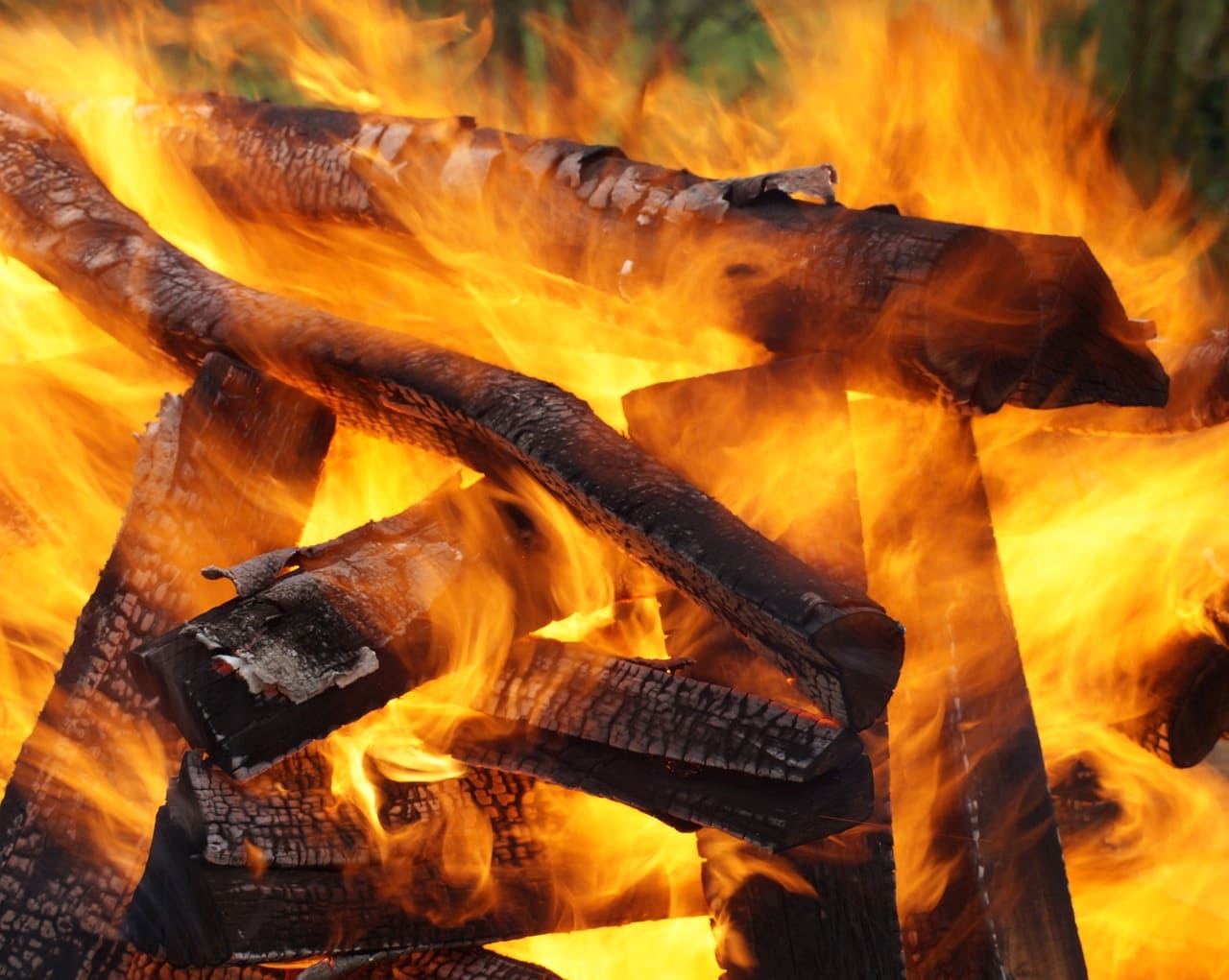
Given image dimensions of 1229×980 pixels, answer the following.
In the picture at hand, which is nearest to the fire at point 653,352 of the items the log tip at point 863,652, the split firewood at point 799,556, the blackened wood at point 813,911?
the split firewood at point 799,556

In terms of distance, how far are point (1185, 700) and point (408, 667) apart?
71.9 inches

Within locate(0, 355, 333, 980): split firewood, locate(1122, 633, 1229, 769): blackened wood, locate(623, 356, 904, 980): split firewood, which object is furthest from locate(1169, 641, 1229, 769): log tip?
locate(0, 355, 333, 980): split firewood

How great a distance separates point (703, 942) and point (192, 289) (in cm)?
191

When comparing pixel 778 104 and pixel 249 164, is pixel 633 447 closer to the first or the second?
A: pixel 249 164

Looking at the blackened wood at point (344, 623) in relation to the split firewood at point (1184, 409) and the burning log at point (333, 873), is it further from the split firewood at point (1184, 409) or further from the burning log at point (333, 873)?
the split firewood at point (1184, 409)

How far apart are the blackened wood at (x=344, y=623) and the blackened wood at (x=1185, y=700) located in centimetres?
148

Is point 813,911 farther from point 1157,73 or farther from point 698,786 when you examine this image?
point 1157,73

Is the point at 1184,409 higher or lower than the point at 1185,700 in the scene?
higher

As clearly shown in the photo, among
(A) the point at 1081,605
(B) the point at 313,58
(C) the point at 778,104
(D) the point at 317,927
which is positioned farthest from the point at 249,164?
(A) the point at 1081,605

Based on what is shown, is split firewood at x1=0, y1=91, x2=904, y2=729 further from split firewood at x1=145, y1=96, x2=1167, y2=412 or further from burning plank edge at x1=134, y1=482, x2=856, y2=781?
split firewood at x1=145, y1=96, x2=1167, y2=412

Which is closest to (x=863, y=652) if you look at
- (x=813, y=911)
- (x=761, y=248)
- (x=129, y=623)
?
(x=813, y=911)

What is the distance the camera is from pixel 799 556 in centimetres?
231

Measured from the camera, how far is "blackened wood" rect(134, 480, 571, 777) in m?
1.95

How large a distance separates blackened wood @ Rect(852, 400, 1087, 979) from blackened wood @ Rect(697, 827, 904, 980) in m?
0.28
